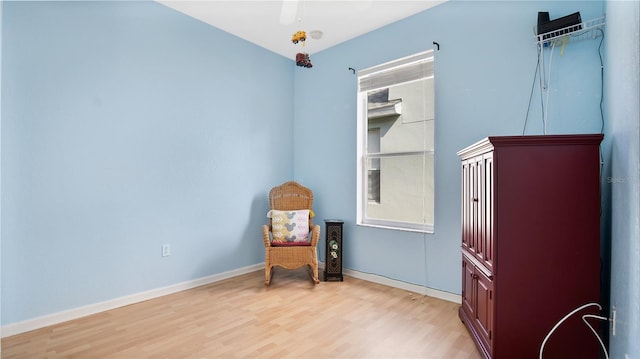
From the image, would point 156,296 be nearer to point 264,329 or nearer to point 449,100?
point 264,329

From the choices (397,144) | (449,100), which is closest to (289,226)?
(397,144)

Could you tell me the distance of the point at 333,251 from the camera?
353 centimetres

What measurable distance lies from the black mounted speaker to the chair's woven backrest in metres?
0.46

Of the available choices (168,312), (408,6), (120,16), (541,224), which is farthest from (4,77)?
(541,224)

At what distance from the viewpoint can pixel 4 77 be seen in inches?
87.2

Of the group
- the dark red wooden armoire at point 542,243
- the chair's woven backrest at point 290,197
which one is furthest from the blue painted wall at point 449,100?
the dark red wooden armoire at point 542,243

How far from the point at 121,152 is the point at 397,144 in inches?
106

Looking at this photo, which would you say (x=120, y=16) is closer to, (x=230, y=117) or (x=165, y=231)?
(x=230, y=117)

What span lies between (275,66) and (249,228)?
6.91 ft

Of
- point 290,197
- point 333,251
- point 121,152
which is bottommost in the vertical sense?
point 333,251

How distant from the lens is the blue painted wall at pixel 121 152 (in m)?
2.30

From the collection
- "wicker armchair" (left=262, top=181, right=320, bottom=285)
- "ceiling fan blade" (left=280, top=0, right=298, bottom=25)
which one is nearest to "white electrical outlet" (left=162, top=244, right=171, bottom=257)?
"wicker armchair" (left=262, top=181, right=320, bottom=285)

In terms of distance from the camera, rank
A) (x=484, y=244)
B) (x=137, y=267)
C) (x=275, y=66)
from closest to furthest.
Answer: (x=484, y=244) < (x=137, y=267) < (x=275, y=66)

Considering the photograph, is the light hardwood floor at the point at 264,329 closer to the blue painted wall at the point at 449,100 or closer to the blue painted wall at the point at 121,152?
the blue painted wall at the point at 121,152
